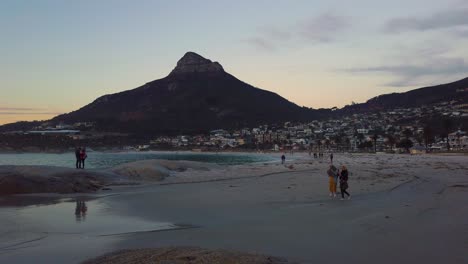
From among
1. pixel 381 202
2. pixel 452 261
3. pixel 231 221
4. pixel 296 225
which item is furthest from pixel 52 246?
pixel 381 202

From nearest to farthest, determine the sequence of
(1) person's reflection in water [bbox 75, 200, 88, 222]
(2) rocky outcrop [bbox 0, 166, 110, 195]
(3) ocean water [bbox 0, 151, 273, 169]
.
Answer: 1. (1) person's reflection in water [bbox 75, 200, 88, 222]
2. (2) rocky outcrop [bbox 0, 166, 110, 195]
3. (3) ocean water [bbox 0, 151, 273, 169]

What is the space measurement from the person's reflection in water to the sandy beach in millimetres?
42

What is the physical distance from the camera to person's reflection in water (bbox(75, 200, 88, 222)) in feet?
48.7

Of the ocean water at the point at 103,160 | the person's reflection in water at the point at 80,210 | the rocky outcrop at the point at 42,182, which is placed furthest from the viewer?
the ocean water at the point at 103,160

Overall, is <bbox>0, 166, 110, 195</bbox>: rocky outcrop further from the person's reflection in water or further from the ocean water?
the ocean water

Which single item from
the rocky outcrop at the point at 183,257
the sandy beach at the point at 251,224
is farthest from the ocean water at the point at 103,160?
the rocky outcrop at the point at 183,257

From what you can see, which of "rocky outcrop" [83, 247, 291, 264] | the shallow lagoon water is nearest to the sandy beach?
the shallow lagoon water

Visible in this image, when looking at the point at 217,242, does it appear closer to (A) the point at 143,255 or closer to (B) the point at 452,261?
(A) the point at 143,255

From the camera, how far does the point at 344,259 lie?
896 centimetres

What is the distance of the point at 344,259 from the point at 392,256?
1.05m

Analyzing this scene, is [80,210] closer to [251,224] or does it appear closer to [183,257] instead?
[251,224]

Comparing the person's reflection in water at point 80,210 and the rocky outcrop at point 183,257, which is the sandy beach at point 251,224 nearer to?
the person's reflection in water at point 80,210

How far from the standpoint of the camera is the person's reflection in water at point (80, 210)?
14.8 metres

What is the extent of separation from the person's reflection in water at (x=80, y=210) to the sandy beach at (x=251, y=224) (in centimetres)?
4
